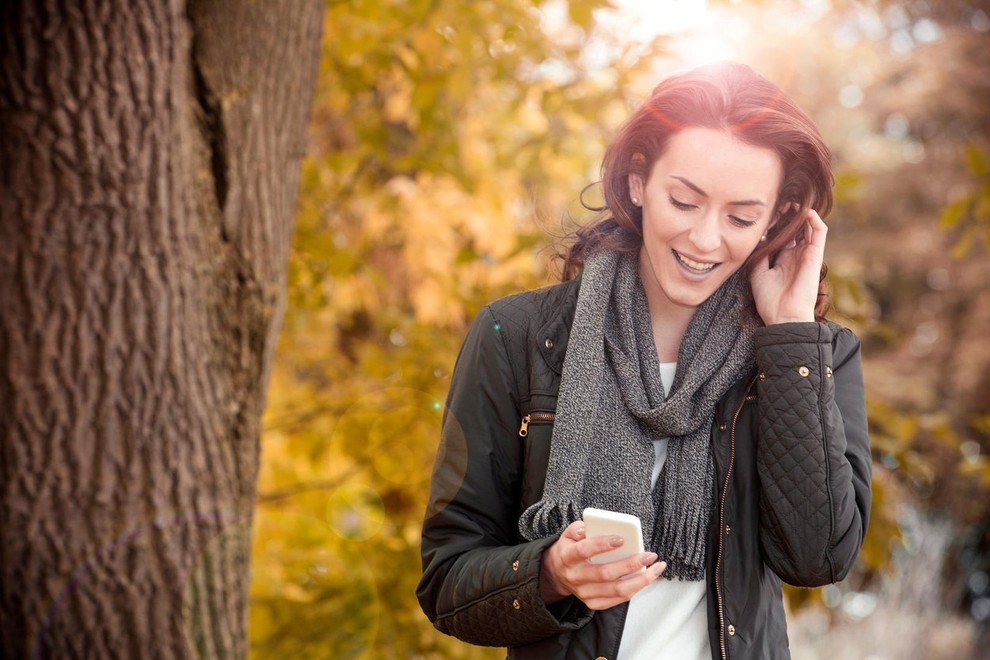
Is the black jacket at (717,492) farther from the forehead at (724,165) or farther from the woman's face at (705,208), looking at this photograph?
the forehead at (724,165)

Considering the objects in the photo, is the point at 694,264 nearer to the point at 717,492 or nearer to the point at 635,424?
the point at 635,424

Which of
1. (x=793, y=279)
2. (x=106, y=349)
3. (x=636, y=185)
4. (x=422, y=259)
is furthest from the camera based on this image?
(x=422, y=259)

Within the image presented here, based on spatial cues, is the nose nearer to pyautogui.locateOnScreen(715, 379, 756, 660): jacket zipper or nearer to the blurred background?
pyautogui.locateOnScreen(715, 379, 756, 660): jacket zipper

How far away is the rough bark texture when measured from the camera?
2289mm

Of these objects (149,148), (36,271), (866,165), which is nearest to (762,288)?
(149,148)

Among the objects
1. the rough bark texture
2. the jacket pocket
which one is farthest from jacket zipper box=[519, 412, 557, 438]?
the rough bark texture

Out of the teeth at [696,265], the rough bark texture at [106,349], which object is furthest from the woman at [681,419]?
the rough bark texture at [106,349]

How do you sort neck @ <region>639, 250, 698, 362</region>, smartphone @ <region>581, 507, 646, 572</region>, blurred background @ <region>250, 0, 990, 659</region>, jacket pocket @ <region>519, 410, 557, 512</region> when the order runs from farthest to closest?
blurred background @ <region>250, 0, 990, 659</region> → neck @ <region>639, 250, 698, 362</region> → jacket pocket @ <region>519, 410, 557, 512</region> → smartphone @ <region>581, 507, 646, 572</region>

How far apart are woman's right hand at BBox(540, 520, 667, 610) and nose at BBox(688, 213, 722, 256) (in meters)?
0.65

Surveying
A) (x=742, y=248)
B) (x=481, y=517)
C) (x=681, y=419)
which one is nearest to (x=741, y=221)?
(x=742, y=248)

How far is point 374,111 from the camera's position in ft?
14.7

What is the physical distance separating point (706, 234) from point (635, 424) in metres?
0.40

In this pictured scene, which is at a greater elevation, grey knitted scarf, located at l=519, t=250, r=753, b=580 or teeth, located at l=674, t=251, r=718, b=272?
teeth, located at l=674, t=251, r=718, b=272

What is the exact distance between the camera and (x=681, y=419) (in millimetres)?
1862
